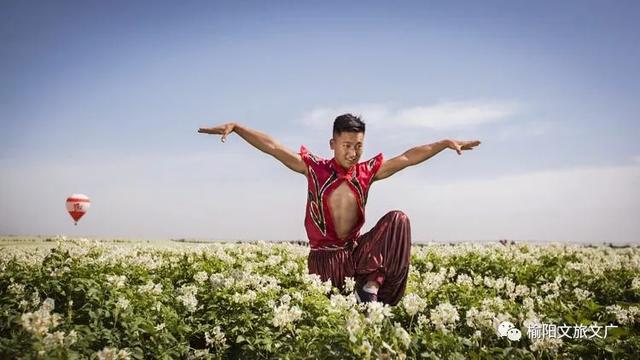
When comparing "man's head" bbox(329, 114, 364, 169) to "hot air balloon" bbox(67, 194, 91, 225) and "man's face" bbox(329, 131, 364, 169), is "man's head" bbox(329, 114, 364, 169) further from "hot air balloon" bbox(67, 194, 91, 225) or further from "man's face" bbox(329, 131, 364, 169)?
"hot air balloon" bbox(67, 194, 91, 225)

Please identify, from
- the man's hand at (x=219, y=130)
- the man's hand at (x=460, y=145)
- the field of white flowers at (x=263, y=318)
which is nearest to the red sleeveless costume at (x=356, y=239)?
the field of white flowers at (x=263, y=318)

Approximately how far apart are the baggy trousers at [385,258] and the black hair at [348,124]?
105cm

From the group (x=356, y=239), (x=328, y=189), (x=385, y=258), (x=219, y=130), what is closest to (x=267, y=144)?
(x=219, y=130)

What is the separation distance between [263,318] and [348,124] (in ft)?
7.87

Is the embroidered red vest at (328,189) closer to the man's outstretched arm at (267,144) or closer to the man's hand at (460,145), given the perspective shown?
the man's outstretched arm at (267,144)

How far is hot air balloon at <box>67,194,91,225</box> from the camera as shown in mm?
27891

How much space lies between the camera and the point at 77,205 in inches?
1108

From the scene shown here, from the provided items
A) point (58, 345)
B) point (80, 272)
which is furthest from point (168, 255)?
point (58, 345)

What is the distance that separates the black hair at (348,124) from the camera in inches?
229

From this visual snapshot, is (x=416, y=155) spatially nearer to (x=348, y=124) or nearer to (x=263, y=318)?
(x=348, y=124)

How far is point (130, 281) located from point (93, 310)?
2.50m

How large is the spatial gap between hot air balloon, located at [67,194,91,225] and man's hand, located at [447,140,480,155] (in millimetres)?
26500

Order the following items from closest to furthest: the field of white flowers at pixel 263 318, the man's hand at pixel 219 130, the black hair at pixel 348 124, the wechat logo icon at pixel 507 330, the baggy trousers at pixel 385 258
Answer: the field of white flowers at pixel 263 318 < the wechat logo icon at pixel 507 330 < the baggy trousers at pixel 385 258 < the black hair at pixel 348 124 < the man's hand at pixel 219 130

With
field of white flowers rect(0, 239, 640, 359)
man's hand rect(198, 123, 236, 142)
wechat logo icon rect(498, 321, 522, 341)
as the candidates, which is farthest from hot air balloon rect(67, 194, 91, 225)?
wechat logo icon rect(498, 321, 522, 341)
